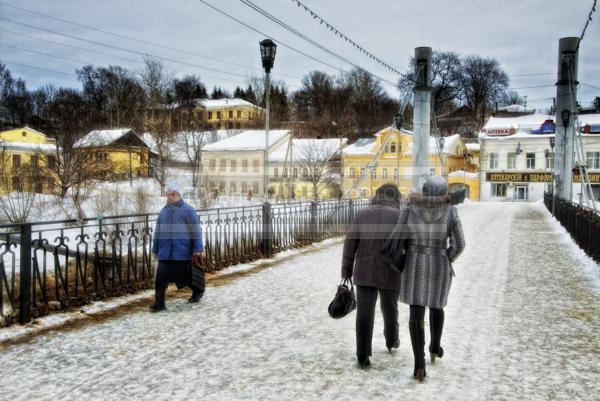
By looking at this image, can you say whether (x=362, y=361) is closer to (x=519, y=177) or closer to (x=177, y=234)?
(x=177, y=234)

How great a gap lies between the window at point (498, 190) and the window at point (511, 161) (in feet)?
6.34

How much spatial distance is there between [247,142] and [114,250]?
41612 millimetres

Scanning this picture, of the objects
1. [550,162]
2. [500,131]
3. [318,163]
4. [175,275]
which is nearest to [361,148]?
[318,163]

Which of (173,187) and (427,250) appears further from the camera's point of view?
(173,187)

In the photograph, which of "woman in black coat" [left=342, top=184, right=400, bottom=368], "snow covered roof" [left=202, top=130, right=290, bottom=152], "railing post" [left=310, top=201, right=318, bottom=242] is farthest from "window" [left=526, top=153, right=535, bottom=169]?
"woman in black coat" [left=342, top=184, right=400, bottom=368]

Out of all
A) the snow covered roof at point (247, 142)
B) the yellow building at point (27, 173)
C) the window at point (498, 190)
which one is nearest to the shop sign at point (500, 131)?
the window at point (498, 190)

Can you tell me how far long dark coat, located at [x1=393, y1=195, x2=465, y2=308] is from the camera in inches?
152

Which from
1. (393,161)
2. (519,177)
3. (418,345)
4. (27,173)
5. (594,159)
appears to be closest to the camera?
(418,345)

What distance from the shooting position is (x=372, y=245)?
4.11 metres

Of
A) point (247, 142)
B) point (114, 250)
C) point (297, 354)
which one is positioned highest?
point (247, 142)

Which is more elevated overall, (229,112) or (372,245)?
(229,112)

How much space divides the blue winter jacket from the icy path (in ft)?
2.31

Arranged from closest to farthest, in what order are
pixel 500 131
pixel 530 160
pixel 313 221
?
pixel 313 221
pixel 530 160
pixel 500 131

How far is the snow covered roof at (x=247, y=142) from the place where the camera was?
1828 inches
